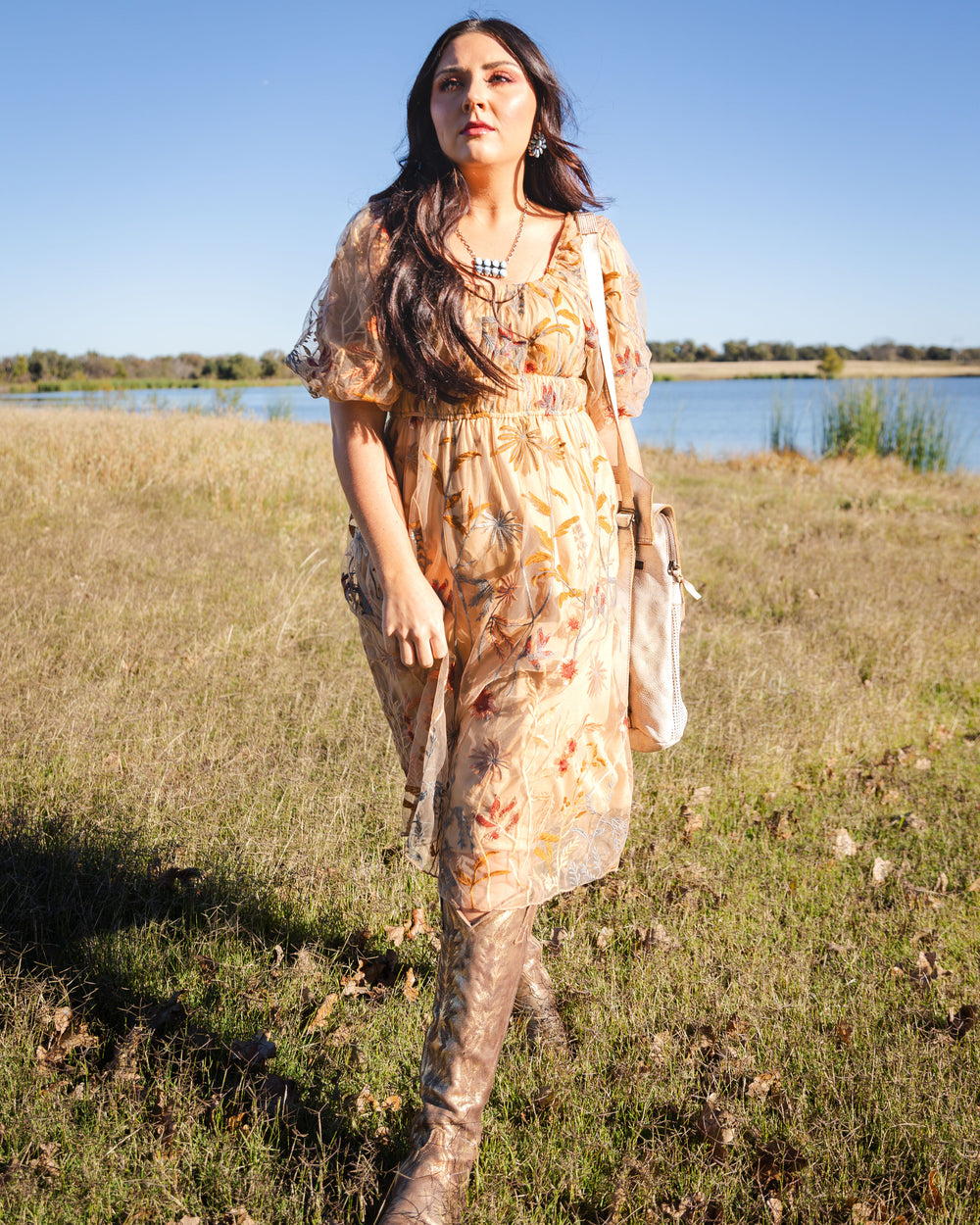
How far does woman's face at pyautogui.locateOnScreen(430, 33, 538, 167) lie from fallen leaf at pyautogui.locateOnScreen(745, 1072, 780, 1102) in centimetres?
211

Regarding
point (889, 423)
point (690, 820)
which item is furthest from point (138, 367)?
point (690, 820)

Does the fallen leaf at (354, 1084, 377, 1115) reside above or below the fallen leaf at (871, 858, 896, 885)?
above

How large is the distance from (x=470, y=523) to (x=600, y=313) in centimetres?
58

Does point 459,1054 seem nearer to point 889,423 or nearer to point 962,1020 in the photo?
point 962,1020

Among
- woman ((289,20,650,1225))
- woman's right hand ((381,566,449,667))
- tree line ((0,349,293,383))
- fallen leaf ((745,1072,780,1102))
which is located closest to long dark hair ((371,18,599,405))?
woman ((289,20,650,1225))

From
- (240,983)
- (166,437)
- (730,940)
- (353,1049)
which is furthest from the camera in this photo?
(166,437)

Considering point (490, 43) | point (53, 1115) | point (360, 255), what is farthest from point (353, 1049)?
point (490, 43)

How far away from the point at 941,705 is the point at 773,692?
103cm

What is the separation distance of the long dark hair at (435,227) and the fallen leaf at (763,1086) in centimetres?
168

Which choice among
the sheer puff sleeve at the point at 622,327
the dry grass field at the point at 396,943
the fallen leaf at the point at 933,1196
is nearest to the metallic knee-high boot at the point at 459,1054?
the dry grass field at the point at 396,943

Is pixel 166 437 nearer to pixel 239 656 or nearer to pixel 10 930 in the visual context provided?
pixel 239 656

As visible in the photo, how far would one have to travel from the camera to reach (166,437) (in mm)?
10070

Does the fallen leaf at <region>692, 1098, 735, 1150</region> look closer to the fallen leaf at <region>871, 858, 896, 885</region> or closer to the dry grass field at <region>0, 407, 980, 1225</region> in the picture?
the dry grass field at <region>0, 407, 980, 1225</region>

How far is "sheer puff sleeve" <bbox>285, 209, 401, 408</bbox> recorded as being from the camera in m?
1.67
